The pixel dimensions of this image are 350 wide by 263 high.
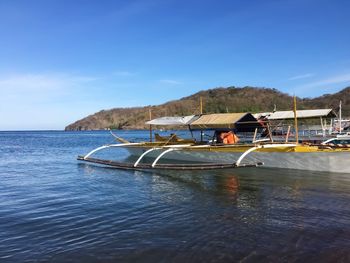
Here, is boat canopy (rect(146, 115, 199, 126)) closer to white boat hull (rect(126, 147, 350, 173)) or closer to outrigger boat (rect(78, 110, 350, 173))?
outrigger boat (rect(78, 110, 350, 173))

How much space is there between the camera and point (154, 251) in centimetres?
870

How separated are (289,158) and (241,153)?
9.32 feet

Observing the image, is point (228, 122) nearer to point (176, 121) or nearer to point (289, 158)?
point (289, 158)

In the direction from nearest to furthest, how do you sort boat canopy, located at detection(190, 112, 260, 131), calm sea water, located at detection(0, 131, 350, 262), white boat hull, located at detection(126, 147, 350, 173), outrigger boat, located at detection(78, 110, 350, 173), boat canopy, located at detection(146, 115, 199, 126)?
calm sea water, located at detection(0, 131, 350, 262), white boat hull, located at detection(126, 147, 350, 173), outrigger boat, located at detection(78, 110, 350, 173), boat canopy, located at detection(190, 112, 260, 131), boat canopy, located at detection(146, 115, 199, 126)

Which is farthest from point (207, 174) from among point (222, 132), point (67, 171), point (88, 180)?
point (67, 171)

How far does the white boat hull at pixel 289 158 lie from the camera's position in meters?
20.0

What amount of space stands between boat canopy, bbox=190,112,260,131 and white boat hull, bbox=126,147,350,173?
5.44ft

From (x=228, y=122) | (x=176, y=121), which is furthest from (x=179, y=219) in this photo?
(x=176, y=121)

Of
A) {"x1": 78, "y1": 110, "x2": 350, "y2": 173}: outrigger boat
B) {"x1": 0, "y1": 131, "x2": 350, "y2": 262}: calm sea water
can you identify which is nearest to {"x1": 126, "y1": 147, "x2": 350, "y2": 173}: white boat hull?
{"x1": 78, "y1": 110, "x2": 350, "y2": 173}: outrigger boat

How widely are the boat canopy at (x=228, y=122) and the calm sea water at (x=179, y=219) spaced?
4843 mm

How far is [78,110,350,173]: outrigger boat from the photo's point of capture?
20.2 metres

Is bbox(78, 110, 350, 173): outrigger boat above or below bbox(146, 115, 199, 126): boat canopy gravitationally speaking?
below

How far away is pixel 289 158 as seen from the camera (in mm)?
21594

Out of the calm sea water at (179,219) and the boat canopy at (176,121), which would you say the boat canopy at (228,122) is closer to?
the boat canopy at (176,121)
